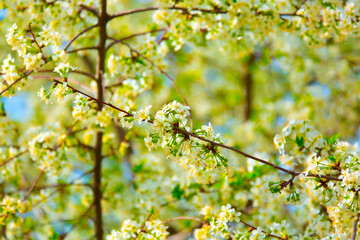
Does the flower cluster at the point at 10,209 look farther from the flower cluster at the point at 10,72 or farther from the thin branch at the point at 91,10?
the thin branch at the point at 91,10

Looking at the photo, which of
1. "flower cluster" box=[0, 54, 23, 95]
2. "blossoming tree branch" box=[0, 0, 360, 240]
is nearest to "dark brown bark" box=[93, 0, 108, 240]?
"blossoming tree branch" box=[0, 0, 360, 240]

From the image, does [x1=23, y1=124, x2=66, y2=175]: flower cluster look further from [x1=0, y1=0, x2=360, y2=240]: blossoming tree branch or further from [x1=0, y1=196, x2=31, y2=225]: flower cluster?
[x1=0, y1=196, x2=31, y2=225]: flower cluster

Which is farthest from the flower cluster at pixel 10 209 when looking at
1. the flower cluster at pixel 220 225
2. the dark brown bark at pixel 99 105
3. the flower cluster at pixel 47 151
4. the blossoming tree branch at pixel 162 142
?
the flower cluster at pixel 220 225

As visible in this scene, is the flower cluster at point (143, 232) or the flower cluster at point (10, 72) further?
the flower cluster at point (10, 72)

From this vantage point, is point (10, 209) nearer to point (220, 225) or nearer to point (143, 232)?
point (143, 232)

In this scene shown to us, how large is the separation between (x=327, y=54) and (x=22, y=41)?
208 inches

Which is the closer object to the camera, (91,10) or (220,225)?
(220,225)

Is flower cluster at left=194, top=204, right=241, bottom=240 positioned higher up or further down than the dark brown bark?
further down

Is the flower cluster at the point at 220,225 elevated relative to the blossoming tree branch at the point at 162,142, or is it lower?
lower

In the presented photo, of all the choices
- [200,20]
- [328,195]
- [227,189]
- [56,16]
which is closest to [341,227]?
[328,195]

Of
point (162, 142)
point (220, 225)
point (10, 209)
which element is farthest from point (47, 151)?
point (220, 225)

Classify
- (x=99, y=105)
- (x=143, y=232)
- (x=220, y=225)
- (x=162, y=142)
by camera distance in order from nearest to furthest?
1. (x=162, y=142)
2. (x=220, y=225)
3. (x=143, y=232)
4. (x=99, y=105)

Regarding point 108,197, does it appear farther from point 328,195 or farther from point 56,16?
point 328,195

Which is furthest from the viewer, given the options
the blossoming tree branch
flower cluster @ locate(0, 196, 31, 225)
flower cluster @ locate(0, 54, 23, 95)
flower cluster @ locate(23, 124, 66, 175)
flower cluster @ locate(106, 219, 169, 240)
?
flower cluster @ locate(23, 124, 66, 175)
